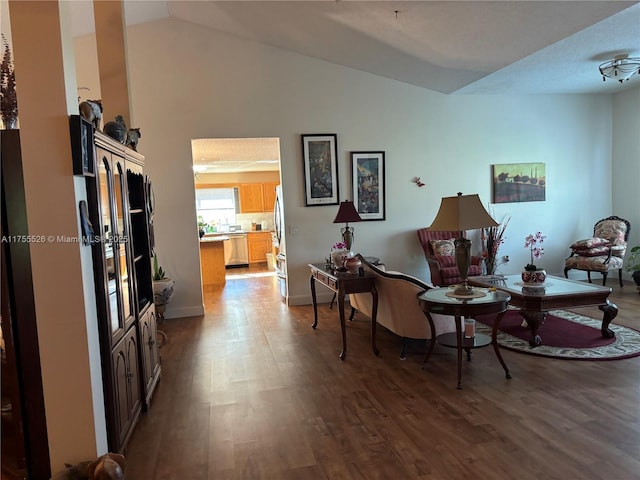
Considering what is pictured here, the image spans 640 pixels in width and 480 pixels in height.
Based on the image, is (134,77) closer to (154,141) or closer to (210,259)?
(154,141)

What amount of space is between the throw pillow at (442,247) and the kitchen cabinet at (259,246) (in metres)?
5.72

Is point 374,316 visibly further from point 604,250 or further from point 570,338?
point 604,250

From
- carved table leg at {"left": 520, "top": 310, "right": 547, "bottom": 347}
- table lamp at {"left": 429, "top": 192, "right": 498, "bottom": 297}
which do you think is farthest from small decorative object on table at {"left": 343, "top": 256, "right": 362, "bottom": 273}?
carved table leg at {"left": 520, "top": 310, "right": 547, "bottom": 347}

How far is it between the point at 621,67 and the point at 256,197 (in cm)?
834

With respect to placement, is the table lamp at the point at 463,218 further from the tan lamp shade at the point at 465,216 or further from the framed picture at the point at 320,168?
the framed picture at the point at 320,168

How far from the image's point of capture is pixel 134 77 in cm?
576

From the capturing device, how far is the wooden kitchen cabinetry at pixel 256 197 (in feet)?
37.7

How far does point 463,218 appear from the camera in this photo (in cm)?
336

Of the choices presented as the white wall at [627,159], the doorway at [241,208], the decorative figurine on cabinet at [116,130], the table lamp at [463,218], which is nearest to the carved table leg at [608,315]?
the table lamp at [463,218]

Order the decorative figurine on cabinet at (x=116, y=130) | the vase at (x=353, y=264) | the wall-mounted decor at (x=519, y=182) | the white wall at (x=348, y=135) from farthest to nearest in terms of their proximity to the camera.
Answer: the wall-mounted decor at (x=519, y=182)
the white wall at (x=348, y=135)
the vase at (x=353, y=264)
the decorative figurine on cabinet at (x=116, y=130)

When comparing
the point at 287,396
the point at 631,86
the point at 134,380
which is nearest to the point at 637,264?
the point at 631,86

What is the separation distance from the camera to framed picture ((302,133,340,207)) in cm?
635

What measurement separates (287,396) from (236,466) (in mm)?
934

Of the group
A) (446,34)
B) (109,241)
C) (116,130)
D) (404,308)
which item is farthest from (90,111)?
(446,34)
